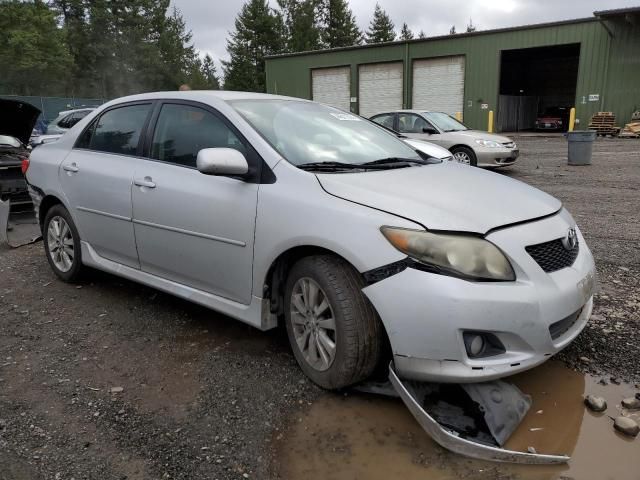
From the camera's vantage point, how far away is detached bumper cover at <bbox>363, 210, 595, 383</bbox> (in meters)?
2.28

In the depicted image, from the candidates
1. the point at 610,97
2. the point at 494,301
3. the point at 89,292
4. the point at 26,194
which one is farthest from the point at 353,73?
the point at 494,301

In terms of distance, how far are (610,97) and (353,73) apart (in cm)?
1292

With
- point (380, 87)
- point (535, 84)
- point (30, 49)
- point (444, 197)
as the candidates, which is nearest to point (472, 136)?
point (444, 197)

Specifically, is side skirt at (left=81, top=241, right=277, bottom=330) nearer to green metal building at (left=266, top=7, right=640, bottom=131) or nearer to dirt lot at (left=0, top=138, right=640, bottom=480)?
dirt lot at (left=0, top=138, right=640, bottom=480)

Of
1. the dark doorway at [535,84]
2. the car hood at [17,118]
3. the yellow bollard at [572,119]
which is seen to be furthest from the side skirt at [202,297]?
the dark doorway at [535,84]

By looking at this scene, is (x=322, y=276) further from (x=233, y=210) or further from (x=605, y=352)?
(x=605, y=352)

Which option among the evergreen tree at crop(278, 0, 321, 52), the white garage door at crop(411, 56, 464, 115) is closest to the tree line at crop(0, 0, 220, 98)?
the evergreen tree at crop(278, 0, 321, 52)

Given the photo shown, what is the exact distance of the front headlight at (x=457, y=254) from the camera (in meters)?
2.33

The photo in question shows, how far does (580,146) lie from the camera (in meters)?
12.5

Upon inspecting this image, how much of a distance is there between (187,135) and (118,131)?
913 mm

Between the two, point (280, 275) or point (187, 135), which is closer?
point (280, 275)

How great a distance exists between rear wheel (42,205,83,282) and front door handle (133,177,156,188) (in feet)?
3.58

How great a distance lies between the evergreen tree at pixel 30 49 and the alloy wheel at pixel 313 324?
4879 centimetres

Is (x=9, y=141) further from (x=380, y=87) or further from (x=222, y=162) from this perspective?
(x=380, y=87)
